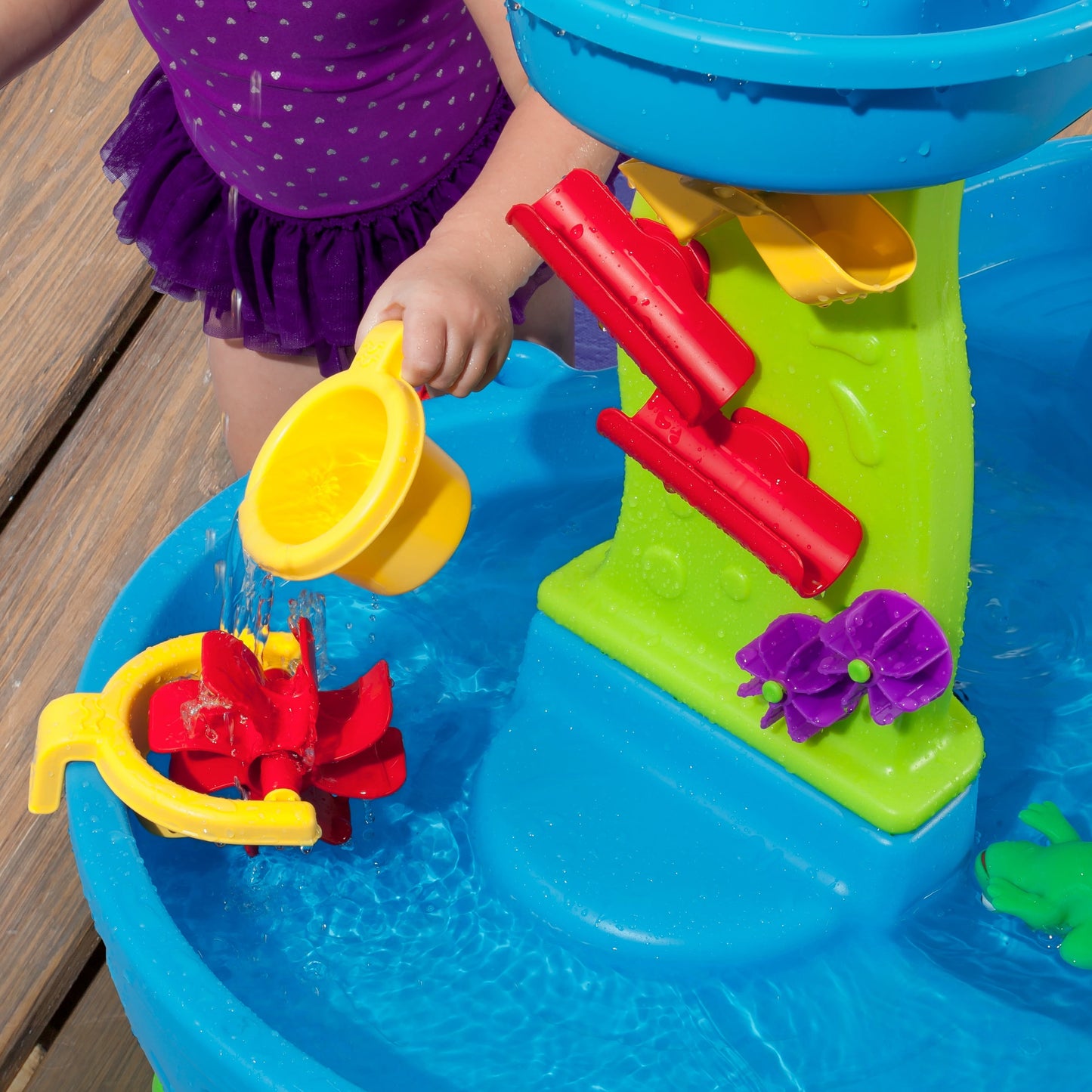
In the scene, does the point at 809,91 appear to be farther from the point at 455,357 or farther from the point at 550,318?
the point at 550,318

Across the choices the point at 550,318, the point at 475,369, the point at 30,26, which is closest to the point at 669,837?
the point at 475,369

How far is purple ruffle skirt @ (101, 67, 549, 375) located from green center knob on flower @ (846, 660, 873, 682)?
1.89ft

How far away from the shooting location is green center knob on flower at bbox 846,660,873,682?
751 mm

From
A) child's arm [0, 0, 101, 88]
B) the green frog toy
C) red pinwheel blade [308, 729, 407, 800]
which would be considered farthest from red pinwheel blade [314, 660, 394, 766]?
child's arm [0, 0, 101, 88]

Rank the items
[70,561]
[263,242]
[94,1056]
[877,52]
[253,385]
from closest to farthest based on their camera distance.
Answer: [877,52] < [94,1056] < [263,242] < [253,385] < [70,561]

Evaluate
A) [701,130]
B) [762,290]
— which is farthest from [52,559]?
[701,130]

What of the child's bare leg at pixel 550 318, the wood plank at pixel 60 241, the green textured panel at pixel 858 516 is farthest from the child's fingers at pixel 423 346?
the wood plank at pixel 60 241

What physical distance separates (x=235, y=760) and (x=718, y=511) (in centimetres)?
33

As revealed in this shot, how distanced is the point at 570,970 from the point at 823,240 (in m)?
0.45

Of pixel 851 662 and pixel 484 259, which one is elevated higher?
pixel 484 259

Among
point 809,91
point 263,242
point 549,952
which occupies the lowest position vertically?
point 549,952

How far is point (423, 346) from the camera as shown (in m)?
0.79

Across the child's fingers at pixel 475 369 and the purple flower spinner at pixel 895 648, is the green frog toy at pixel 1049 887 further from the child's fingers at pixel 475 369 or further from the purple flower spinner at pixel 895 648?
the child's fingers at pixel 475 369

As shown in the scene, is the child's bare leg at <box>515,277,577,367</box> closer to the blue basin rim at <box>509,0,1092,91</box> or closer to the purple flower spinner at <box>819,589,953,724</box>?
the purple flower spinner at <box>819,589,953,724</box>
